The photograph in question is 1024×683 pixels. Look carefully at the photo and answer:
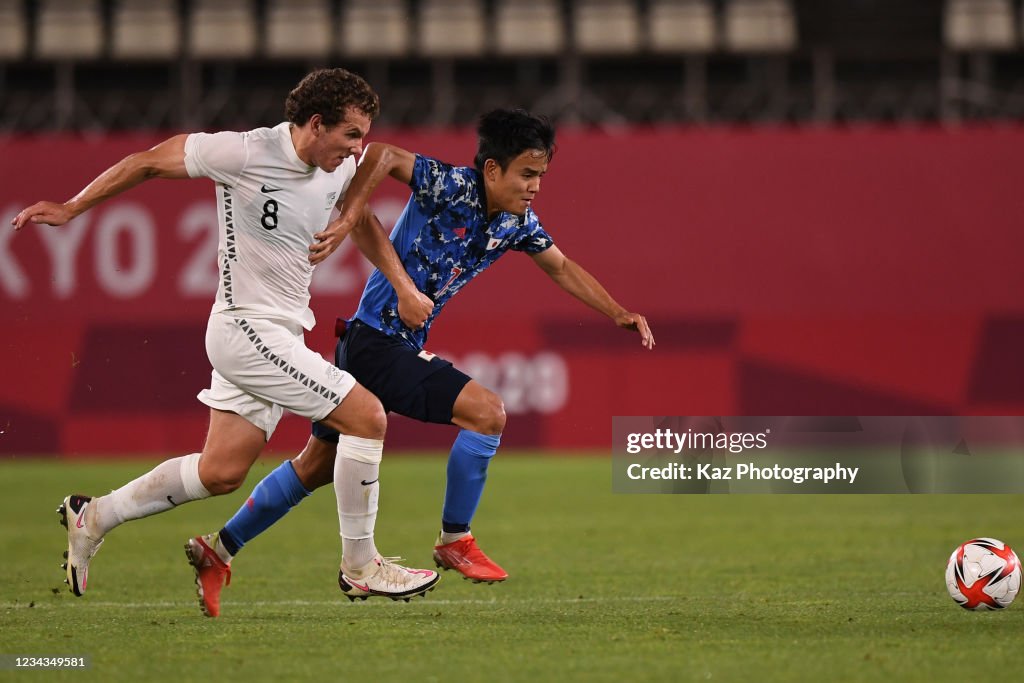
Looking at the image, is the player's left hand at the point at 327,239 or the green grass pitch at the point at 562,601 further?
the player's left hand at the point at 327,239

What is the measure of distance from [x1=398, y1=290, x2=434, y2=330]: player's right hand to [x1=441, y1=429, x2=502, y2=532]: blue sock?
0.58 meters

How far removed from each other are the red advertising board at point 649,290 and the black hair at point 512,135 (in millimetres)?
7834

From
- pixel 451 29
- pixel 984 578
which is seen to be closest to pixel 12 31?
pixel 451 29

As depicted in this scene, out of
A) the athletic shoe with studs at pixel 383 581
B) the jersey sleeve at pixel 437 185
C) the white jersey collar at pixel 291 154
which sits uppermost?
the white jersey collar at pixel 291 154

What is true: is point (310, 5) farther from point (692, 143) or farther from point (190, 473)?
point (190, 473)

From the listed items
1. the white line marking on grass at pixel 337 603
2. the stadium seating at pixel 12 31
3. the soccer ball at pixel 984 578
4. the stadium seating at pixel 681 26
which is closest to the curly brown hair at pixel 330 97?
the white line marking on grass at pixel 337 603

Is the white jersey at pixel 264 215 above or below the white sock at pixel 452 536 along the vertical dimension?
above

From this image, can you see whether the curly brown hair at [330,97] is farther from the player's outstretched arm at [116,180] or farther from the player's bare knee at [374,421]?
the player's bare knee at [374,421]

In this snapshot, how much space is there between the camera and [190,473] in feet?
18.2

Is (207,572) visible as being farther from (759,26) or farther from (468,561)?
(759,26)

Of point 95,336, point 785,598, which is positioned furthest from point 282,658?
point 95,336

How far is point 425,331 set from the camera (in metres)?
6.16

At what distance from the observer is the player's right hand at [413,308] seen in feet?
18.5

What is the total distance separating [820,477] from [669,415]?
1545mm
